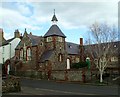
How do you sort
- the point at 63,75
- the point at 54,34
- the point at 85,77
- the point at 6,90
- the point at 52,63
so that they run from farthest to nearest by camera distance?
the point at 54,34, the point at 52,63, the point at 63,75, the point at 85,77, the point at 6,90

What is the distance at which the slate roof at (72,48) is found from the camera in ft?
203

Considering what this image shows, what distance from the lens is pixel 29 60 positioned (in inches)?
2144

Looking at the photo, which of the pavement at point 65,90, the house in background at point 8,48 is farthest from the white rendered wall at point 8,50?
the pavement at point 65,90

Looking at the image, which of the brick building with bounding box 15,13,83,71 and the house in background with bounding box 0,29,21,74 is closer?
the brick building with bounding box 15,13,83,71

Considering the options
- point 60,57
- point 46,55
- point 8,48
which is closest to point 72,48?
point 60,57

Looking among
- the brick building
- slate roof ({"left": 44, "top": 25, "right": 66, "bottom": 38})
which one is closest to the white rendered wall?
the brick building

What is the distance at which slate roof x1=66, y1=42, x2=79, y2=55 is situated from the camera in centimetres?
6185

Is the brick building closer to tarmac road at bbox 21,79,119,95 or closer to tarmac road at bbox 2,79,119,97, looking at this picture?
tarmac road at bbox 21,79,119,95

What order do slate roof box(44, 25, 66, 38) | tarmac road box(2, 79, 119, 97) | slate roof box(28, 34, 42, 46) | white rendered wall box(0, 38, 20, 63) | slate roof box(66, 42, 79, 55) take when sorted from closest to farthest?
1. tarmac road box(2, 79, 119, 97)
2. slate roof box(28, 34, 42, 46)
3. slate roof box(44, 25, 66, 38)
4. white rendered wall box(0, 38, 20, 63)
5. slate roof box(66, 42, 79, 55)

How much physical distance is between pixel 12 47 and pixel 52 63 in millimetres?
15215

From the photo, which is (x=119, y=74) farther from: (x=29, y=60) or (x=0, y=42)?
(x=0, y=42)

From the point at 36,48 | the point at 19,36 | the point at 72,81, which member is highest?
the point at 19,36

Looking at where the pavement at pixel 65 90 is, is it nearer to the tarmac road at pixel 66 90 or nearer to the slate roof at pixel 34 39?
the tarmac road at pixel 66 90

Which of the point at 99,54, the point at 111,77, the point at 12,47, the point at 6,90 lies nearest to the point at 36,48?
the point at 12,47
